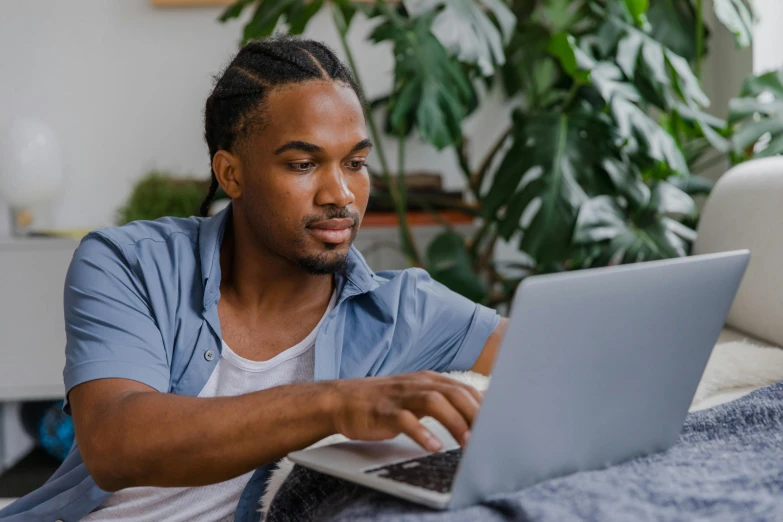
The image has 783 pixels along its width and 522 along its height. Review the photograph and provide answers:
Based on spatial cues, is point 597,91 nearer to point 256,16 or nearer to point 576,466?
point 256,16

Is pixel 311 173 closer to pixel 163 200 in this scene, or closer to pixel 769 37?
pixel 769 37

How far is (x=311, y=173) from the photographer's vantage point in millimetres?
1220

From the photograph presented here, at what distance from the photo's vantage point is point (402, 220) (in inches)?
107

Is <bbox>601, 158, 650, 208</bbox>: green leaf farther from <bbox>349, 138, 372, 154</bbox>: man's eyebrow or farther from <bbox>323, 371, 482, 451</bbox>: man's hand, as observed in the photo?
<bbox>323, 371, 482, 451</bbox>: man's hand

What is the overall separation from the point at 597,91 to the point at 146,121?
1.88m

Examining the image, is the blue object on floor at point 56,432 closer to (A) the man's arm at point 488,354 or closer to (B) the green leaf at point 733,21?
(A) the man's arm at point 488,354

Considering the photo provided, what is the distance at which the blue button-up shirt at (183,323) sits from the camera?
1.10 m

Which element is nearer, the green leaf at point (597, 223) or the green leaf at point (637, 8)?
the green leaf at point (597, 223)

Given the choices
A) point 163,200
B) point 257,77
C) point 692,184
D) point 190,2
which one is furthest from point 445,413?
point 190,2

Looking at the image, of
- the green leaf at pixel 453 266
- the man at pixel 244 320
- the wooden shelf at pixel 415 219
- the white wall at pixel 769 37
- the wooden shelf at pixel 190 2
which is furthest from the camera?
the wooden shelf at pixel 190 2

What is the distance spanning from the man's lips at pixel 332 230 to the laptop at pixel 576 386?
14.1 inches

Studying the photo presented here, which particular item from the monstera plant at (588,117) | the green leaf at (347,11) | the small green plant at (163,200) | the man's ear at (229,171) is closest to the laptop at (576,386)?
the man's ear at (229,171)

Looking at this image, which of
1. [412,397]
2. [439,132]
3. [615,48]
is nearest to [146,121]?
[439,132]

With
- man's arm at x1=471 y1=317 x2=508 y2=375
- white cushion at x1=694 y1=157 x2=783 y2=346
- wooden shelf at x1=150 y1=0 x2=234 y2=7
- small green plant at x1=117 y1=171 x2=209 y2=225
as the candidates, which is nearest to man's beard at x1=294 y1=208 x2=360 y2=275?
man's arm at x1=471 y1=317 x2=508 y2=375
